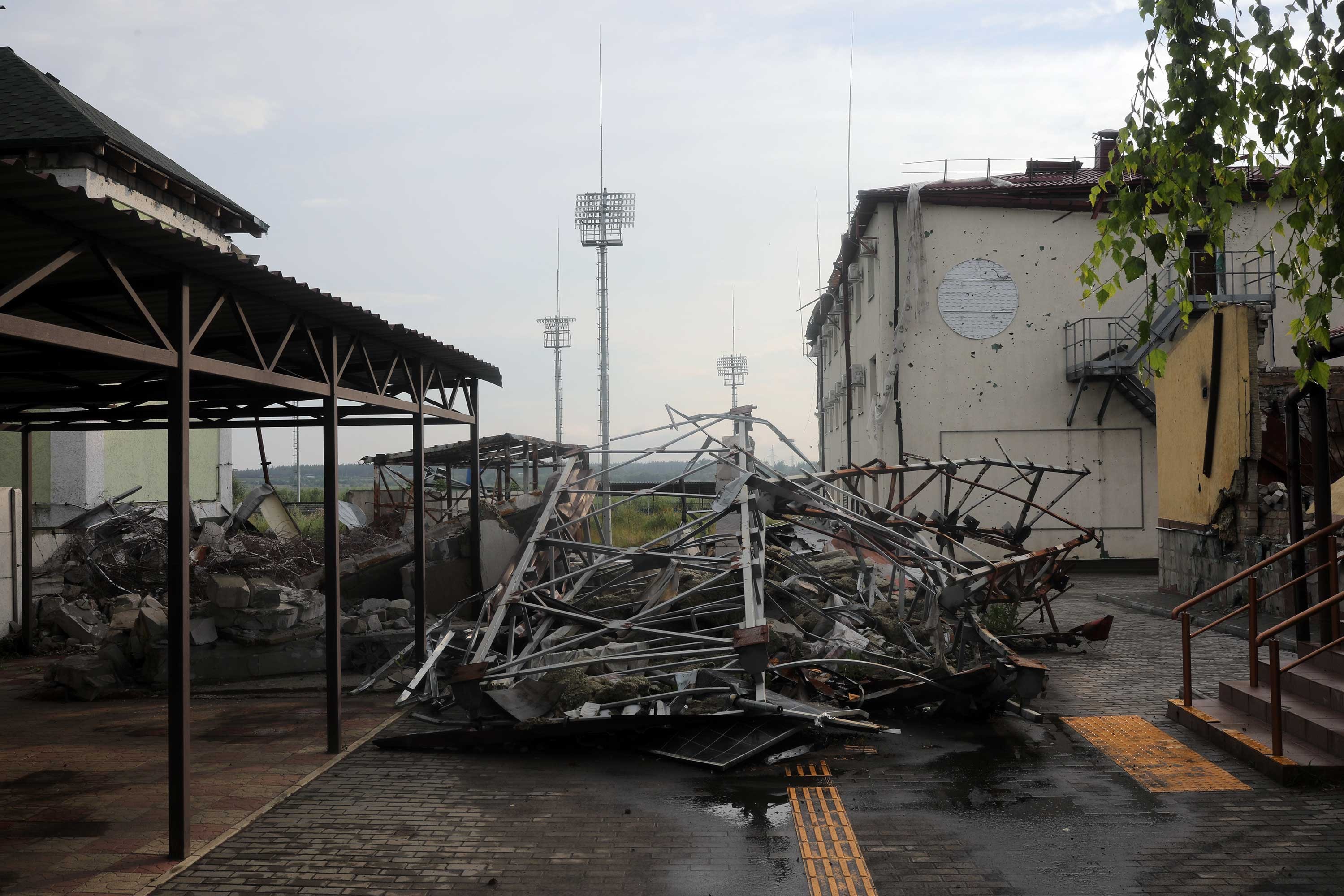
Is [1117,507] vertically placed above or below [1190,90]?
below

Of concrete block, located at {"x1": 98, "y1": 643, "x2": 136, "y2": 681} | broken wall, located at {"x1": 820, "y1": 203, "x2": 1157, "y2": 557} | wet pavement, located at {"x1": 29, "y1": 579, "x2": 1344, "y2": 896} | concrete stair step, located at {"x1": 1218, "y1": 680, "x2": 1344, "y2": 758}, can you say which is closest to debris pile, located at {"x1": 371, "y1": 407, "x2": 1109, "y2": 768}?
wet pavement, located at {"x1": 29, "y1": 579, "x2": 1344, "y2": 896}

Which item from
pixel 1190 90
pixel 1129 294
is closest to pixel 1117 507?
pixel 1129 294

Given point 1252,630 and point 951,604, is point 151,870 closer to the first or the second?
point 951,604

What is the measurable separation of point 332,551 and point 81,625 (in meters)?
8.89

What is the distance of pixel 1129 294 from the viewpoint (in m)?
25.1

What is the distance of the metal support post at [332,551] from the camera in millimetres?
8297

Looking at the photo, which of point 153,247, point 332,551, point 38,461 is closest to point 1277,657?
point 332,551

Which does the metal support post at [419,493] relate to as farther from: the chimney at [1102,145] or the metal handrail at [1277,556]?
the chimney at [1102,145]

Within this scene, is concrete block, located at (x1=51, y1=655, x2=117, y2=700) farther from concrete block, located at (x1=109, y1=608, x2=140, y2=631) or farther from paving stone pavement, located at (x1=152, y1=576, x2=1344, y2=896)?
paving stone pavement, located at (x1=152, y1=576, x2=1344, y2=896)

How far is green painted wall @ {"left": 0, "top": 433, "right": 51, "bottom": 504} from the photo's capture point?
1867 centimetres

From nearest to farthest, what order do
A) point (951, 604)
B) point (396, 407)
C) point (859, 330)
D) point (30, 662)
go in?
point (951, 604) → point (396, 407) → point (30, 662) → point (859, 330)

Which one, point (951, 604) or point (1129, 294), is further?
point (1129, 294)

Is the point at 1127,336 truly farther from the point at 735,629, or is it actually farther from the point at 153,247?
the point at 153,247

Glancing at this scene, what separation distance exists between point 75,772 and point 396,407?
435cm
